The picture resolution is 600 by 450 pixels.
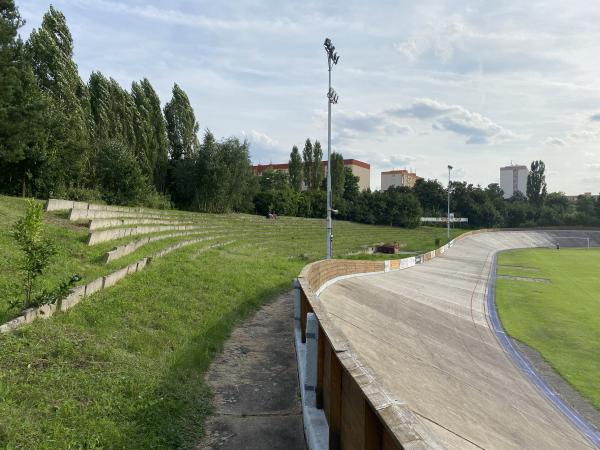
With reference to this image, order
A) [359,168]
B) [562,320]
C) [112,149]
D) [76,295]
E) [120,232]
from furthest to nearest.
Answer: [359,168], [112,149], [562,320], [120,232], [76,295]

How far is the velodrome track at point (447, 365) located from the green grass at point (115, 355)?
3.01 metres

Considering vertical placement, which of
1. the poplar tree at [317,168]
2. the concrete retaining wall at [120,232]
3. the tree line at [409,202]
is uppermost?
the poplar tree at [317,168]

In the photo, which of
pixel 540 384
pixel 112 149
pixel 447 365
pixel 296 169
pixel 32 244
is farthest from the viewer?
pixel 296 169

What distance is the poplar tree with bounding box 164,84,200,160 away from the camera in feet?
186

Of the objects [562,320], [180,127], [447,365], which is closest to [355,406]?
[447,365]

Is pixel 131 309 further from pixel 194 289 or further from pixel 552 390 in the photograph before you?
pixel 552 390

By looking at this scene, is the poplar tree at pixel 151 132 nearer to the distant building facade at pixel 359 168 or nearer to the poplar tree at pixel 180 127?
the poplar tree at pixel 180 127

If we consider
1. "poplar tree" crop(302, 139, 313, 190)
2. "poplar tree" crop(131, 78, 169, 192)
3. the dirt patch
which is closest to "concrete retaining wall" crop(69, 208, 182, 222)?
the dirt patch

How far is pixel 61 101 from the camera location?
36219mm

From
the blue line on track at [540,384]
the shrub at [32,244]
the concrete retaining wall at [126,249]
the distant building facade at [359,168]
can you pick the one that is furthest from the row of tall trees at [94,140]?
the distant building facade at [359,168]

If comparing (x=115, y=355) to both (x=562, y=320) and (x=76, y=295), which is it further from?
(x=562, y=320)

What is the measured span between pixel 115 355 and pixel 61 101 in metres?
34.5

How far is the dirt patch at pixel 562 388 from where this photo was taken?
13.0 m

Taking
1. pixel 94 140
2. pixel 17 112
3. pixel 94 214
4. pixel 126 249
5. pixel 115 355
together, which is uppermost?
pixel 94 140
